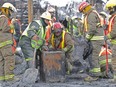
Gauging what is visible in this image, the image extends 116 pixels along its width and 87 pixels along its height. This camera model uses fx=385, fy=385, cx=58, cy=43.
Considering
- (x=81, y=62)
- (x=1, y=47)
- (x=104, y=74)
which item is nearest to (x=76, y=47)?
(x=81, y=62)

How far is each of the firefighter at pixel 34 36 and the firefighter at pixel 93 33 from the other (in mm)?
928

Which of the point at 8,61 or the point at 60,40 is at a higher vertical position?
the point at 60,40

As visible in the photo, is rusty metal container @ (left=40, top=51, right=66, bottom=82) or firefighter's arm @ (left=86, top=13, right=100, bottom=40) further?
firefighter's arm @ (left=86, top=13, right=100, bottom=40)

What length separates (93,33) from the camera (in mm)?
9539

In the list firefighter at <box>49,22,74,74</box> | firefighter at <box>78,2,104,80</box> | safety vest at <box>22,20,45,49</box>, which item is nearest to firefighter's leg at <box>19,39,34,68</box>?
safety vest at <box>22,20,45,49</box>

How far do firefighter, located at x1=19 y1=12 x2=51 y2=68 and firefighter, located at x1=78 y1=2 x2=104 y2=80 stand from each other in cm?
93

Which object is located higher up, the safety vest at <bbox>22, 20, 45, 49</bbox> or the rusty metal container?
the safety vest at <bbox>22, 20, 45, 49</bbox>

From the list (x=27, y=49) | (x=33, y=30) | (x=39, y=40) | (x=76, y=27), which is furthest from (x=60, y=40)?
(x=76, y=27)

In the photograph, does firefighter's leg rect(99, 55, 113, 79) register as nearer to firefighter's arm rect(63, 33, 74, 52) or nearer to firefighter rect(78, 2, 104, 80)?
firefighter rect(78, 2, 104, 80)

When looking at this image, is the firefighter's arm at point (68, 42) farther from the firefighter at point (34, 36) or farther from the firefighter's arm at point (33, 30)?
the firefighter's arm at point (33, 30)

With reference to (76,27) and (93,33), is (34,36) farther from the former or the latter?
(76,27)

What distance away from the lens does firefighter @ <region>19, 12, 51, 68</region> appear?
369 inches

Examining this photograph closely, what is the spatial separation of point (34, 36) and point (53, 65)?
1.08 meters

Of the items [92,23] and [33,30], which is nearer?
[92,23]
